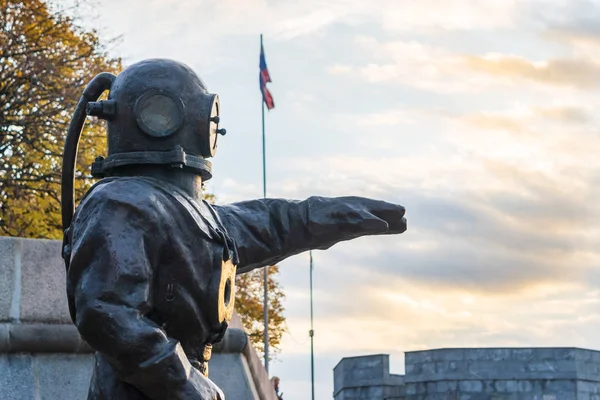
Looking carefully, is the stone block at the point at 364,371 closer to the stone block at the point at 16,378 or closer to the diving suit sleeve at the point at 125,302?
the stone block at the point at 16,378

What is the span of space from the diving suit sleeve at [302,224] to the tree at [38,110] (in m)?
15.3

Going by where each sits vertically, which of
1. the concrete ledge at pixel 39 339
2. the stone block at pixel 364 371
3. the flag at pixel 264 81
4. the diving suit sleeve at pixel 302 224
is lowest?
the concrete ledge at pixel 39 339

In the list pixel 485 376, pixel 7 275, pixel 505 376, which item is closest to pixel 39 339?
pixel 7 275

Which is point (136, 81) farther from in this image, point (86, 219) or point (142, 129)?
point (86, 219)

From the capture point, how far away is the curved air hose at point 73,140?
460 centimetres

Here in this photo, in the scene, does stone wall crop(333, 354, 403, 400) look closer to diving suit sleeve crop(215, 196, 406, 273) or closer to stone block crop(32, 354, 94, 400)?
stone block crop(32, 354, 94, 400)

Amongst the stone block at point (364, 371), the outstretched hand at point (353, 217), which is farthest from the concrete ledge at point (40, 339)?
the stone block at point (364, 371)

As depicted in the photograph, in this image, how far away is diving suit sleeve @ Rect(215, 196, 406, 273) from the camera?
4.80 m

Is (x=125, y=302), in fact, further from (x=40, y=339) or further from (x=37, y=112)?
(x=37, y=112)

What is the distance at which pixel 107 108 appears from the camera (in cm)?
435

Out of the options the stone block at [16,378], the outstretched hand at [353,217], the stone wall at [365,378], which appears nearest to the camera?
the outstretched hand at [353,217]

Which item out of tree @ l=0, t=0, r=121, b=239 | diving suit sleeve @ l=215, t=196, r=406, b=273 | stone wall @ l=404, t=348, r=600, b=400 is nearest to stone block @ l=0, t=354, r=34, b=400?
diving suit sleeve @ l=215, t=196, r=406, b=273

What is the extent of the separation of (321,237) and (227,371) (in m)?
4.60

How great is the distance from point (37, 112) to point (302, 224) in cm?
1668
